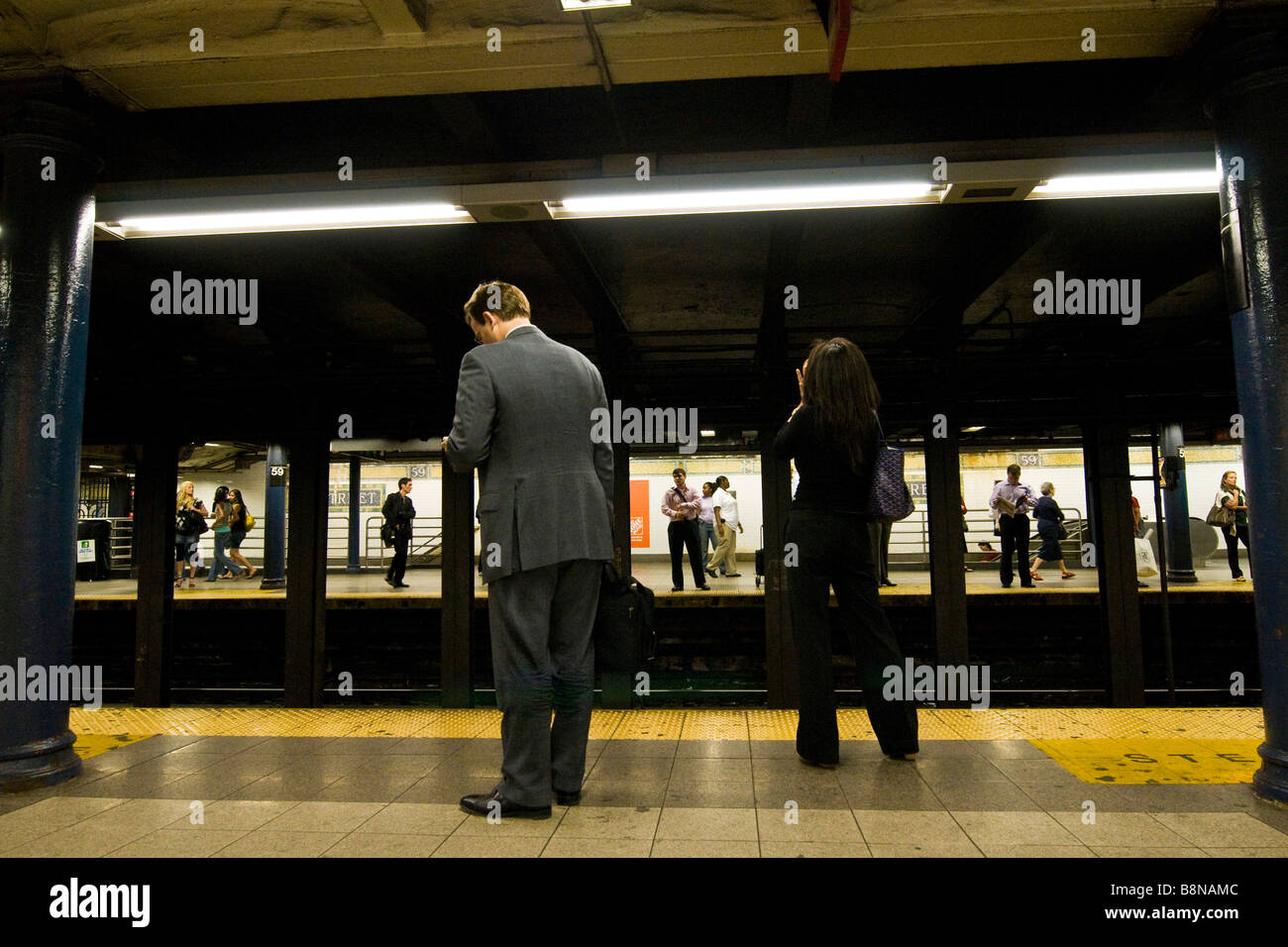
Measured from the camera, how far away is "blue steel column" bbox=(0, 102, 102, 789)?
2949 mm

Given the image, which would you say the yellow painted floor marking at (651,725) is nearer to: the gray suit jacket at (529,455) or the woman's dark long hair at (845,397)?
the gray suit jacket at (529,455)

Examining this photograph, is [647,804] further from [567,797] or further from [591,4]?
[591,4]

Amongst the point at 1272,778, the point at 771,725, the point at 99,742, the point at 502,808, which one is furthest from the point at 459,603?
the point at 1272,778

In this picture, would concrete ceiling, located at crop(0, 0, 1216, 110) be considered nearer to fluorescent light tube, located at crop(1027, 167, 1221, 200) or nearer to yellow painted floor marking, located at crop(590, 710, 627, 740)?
fluorescent light tube, located at crop(1027, 167, 1221, 200)

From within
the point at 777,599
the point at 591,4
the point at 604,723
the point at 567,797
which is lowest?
the point at 604,723

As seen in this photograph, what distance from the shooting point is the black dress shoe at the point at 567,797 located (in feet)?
8.63

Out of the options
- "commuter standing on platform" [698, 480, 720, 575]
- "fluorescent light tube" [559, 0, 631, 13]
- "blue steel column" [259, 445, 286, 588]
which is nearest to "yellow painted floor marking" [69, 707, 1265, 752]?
"fluorescent light tube" [559, 0, 631, 13]

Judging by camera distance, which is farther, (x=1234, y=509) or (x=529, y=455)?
(x=1234, y=509)

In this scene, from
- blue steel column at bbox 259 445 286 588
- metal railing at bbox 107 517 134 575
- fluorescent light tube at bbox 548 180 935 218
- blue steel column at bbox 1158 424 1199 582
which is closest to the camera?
fluorescent light tube at bbox 548 180 935 218

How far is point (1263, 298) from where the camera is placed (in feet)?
8.99

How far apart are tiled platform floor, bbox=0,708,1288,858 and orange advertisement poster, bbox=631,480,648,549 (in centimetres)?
1591

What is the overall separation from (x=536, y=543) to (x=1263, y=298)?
2.92 meters

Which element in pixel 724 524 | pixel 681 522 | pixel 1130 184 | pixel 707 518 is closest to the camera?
pixel 1130 184

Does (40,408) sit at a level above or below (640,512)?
above
